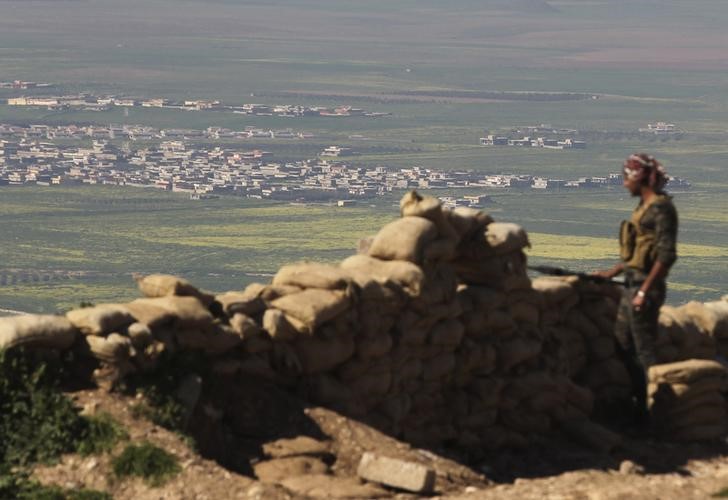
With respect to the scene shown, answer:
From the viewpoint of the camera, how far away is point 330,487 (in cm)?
1002

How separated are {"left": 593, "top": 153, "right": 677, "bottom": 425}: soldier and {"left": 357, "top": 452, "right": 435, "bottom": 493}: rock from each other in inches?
89.0

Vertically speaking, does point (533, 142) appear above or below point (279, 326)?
below

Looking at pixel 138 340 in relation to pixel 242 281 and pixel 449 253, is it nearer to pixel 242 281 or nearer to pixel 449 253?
pixel 449 253

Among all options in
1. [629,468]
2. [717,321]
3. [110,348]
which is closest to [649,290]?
[629,468]

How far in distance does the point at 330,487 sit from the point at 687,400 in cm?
388

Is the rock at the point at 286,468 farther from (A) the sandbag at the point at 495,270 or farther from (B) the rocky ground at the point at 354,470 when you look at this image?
(A) the sandbag at the point at 495,270

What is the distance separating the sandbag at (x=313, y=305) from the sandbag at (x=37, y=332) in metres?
1.65

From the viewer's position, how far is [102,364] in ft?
33.3

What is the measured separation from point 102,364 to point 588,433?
12.3ft

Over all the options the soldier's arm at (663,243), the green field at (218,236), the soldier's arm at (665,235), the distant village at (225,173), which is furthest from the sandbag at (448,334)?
the distant village at (225,173)

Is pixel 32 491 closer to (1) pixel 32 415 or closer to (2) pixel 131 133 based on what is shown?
(1) pixel 32 415

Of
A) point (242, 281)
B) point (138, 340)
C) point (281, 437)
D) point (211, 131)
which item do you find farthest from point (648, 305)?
point (211, 131)

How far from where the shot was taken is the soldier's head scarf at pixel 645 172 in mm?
11727

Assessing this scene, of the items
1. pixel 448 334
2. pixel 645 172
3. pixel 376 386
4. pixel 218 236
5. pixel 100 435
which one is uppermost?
pixel 645 172
